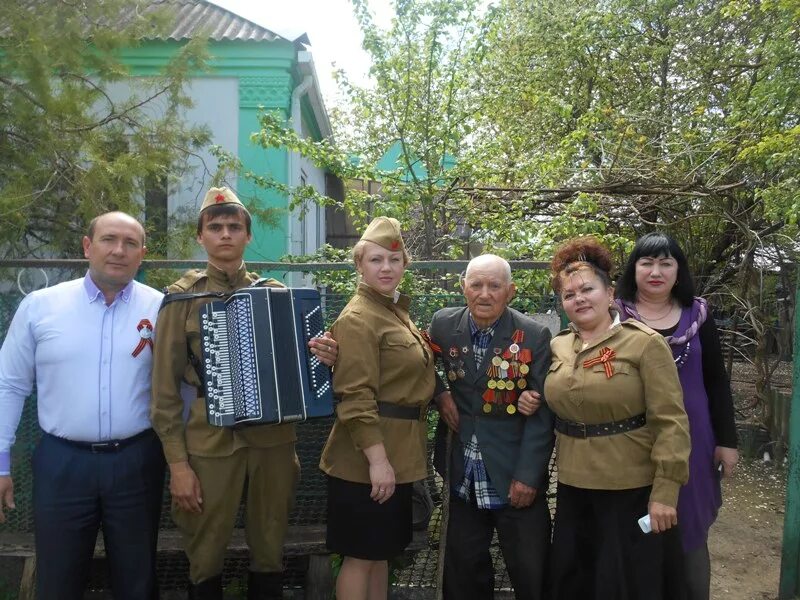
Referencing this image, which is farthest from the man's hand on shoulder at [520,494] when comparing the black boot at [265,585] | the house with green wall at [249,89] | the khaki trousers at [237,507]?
the house with green wall at [249,89]

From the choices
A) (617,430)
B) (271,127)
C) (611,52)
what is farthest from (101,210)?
(611,52)

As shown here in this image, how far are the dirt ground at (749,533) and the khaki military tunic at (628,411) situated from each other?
2100mm

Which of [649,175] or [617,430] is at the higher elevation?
[649,175]

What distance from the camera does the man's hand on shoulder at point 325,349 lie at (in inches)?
109

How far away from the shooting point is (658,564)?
2.72 metres

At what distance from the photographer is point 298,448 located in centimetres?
374

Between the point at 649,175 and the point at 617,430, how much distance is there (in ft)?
17.7

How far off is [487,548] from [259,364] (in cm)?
135

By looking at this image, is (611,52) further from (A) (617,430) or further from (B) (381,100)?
(A) (617,430)

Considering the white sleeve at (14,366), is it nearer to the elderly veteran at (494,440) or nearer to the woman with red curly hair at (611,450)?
the elderly veteran at (494,440)

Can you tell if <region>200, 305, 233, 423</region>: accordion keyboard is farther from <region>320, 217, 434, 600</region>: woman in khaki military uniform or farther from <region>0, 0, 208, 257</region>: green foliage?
<region>0, 0, 208, 257</region>: green foliage

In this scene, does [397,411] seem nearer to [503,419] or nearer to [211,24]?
[503,419]

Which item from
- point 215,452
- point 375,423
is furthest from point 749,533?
point 215,452

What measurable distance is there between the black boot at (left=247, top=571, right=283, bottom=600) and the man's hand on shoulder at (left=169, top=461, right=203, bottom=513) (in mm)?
467
